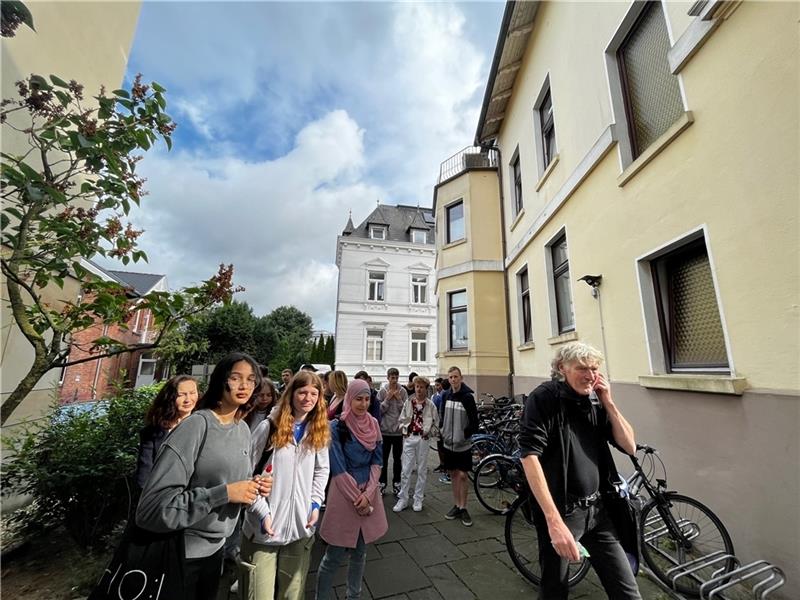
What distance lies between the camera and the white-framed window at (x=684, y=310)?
3.47 metres

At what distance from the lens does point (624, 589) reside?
1.99 meters

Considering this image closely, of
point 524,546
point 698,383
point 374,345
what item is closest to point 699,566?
point 524,546

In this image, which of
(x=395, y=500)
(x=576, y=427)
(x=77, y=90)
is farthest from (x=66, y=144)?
(x=395, y=500)

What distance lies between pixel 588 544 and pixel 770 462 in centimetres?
186

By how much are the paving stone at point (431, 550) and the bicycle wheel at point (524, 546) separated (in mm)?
603

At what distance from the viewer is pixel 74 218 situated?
2.45 metres

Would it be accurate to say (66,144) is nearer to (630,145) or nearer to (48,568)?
(48,568)

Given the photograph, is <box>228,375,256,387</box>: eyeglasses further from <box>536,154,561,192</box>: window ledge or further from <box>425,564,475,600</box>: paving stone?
<box>536,154,561,192</box>: window ledge

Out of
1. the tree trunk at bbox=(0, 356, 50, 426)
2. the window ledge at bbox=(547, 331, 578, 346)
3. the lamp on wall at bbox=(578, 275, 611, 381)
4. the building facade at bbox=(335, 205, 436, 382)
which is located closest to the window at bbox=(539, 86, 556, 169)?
the lamp on wall at bbox=(578, 275, 611, 381)

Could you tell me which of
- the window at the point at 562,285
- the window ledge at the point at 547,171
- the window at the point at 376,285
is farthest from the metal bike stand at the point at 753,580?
the window at the point at 376,285

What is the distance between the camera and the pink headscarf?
2.82 meters

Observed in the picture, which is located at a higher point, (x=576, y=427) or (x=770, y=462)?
(x=576, y=427)

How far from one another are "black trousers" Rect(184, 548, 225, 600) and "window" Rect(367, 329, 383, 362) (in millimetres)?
20137

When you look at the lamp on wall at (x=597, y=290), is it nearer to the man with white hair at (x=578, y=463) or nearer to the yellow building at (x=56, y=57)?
the man with white hair at (x=578, y=463)
